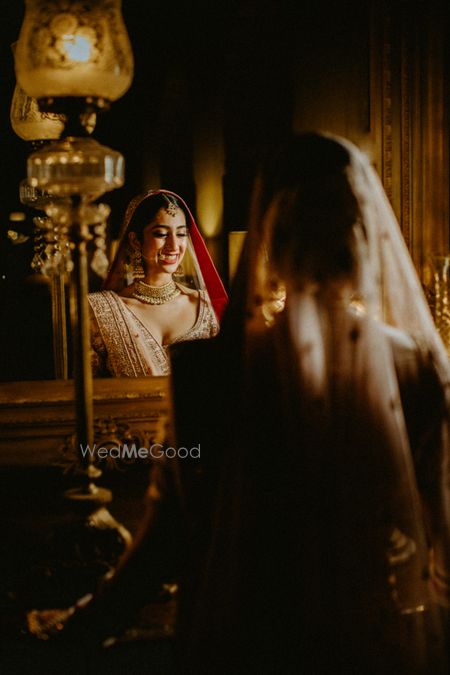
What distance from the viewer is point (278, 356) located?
3.31 ft

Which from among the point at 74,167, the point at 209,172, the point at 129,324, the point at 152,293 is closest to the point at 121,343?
the point at 129,324

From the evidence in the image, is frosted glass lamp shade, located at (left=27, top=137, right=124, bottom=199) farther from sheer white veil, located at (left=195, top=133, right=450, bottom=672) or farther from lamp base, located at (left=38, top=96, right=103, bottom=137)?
sheer white veil, located at (left=195, top=133, right=450, bottom=672)

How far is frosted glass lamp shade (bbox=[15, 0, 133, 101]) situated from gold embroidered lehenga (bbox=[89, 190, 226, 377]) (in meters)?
1.07

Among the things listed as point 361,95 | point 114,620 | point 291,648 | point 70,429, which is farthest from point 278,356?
point 361,95

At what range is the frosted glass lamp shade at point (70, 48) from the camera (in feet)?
4.46

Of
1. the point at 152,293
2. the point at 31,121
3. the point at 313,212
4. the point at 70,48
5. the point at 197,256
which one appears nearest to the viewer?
the point at 313,212

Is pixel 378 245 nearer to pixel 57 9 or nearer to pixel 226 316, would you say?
pixel 226 316

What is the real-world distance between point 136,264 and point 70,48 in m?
1.21

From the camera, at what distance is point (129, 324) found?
2.46 meters

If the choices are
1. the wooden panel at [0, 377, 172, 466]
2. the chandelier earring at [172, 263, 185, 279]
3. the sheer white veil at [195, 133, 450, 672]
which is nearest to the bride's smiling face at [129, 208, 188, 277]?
the chandelier earring at [172, 263, 185, 279]

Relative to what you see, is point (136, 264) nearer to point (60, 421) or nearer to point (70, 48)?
point (60, 421)

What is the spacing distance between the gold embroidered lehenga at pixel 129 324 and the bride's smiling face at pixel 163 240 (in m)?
0.06

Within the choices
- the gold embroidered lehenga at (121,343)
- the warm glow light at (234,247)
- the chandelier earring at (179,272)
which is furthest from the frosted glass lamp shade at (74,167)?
the warm glow light at (234,247)

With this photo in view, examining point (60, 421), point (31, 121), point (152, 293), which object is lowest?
point (60, 421)
